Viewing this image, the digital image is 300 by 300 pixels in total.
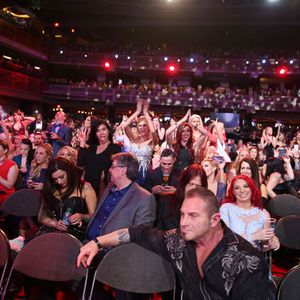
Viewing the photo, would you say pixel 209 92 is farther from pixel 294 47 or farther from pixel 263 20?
pixel 294 47

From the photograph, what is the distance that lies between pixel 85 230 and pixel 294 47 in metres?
28.4

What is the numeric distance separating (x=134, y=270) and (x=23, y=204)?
2.03 m

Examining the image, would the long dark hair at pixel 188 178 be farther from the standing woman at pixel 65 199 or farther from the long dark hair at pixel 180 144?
the long dark hair at pixel 180 144

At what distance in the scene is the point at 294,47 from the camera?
1126 inches

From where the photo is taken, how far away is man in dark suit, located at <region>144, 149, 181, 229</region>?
356 cm

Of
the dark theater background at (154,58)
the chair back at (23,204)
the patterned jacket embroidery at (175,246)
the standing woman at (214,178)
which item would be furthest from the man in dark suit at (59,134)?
the dark theater background at (154,58)

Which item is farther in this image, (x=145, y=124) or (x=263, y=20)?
(x=263, y=20)

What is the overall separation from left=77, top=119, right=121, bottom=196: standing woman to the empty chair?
86.4 inches

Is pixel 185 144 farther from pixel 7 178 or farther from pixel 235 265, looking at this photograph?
pixel 235 265

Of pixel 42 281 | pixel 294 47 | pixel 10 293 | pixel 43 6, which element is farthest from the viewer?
pixel 294 47

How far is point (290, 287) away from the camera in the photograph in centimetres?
240

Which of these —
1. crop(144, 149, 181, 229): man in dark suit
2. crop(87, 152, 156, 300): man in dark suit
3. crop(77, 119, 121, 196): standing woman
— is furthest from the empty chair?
crop(77, 119, 121, 196): standing woman

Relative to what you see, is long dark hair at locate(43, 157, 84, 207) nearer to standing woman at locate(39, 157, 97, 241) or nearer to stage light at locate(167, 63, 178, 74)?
standing woman at locate(39, 157, 97, 241)

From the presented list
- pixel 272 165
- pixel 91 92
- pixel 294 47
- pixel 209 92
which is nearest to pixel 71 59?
pixel 91 92
